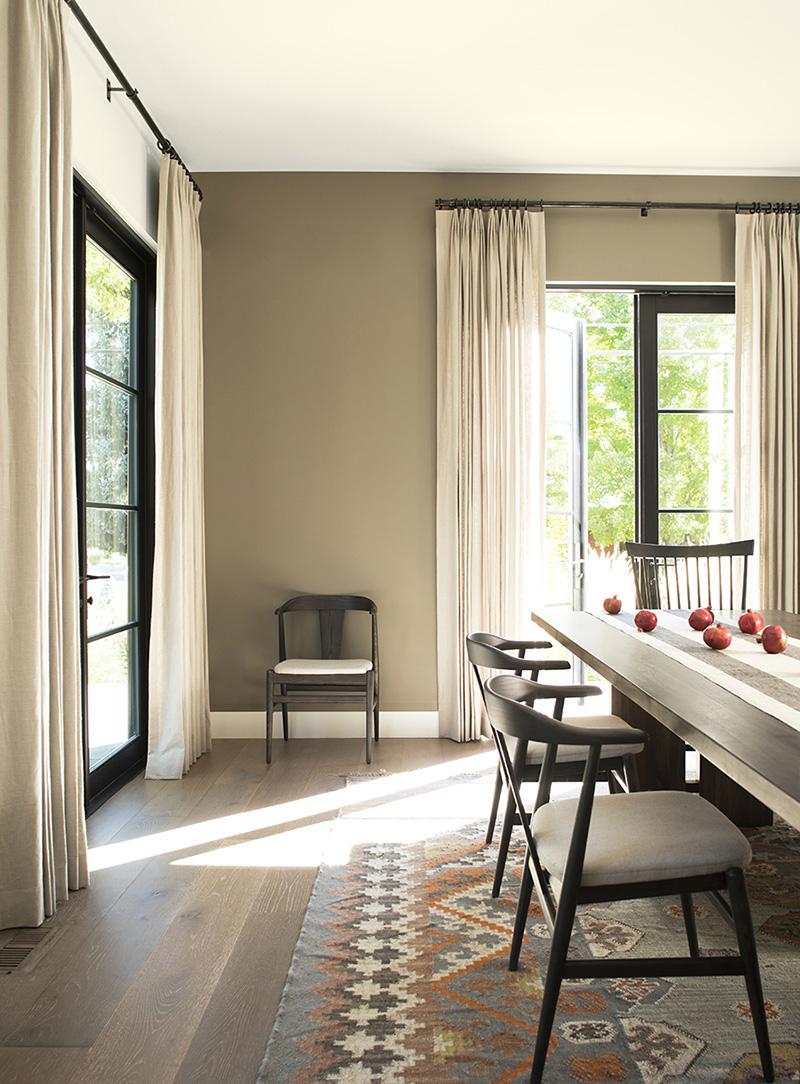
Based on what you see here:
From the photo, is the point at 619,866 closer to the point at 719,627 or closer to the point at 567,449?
the point at 719,627

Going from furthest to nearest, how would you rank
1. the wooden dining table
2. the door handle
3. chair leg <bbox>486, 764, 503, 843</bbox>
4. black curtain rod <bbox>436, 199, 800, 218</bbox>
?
black curtain rod <bbox>436, 199, 800, 218</bbox>, the door handle, chair leg <bbox>486, 764, 503, 843</bbox>, the wooden dining table

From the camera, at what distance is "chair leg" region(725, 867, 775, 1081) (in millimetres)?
1525

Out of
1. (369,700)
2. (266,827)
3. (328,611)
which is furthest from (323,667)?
(266,827)

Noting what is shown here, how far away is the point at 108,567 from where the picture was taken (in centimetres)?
353

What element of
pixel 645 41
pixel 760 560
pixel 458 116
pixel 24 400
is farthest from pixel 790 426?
pixel 24 400

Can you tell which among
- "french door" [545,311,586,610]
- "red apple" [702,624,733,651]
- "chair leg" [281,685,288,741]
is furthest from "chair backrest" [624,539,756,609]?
"chair leg" [281,685,288,741]

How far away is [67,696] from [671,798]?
5.84 ft

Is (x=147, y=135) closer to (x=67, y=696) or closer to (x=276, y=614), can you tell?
(x=276, y=614)

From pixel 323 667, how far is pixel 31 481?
190 cm

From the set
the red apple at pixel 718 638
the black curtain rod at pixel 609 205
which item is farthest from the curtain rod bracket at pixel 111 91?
the red apple at pixel 718 638

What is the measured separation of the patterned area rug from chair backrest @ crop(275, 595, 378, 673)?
1.62 meters

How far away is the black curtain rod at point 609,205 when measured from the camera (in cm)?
423

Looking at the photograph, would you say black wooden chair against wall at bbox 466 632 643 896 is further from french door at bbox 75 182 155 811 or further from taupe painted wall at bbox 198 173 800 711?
taupe painted wall at bbox 198 173 800 711

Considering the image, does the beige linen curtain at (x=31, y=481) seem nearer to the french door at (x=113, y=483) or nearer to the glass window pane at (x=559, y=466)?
the french door at (x=113, y=483)
